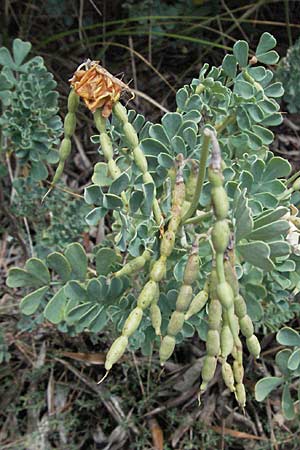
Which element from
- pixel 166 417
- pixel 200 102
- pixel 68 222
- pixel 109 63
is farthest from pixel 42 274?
pixel 109 63

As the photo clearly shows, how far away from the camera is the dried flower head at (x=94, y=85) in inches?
39.9

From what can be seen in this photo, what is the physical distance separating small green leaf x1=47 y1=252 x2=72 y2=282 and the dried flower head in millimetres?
287

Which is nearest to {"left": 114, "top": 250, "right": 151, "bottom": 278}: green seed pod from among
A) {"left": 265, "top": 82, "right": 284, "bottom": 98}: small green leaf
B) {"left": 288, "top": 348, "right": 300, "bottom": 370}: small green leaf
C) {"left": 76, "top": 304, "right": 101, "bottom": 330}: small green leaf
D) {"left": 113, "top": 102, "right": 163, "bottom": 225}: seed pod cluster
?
{"left": 113, "top": 102, "right": 163, "bottom": 225}: seed pod cluster

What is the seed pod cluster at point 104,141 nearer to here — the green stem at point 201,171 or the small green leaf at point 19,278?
the green stem at point 201,171

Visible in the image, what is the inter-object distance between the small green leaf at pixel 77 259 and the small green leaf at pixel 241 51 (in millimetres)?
483

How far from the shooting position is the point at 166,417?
1840 millimetres

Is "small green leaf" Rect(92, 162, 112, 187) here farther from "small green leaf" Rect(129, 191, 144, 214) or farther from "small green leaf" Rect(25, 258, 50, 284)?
"small green leaf" Rect(25, 258, 50, 284)

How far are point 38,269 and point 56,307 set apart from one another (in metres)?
0.08

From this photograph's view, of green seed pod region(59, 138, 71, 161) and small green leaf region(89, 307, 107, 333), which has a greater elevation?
green seed pod region(59, 138, 71, 161)

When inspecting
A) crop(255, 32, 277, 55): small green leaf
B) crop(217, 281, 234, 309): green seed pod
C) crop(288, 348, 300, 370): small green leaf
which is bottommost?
crop(288, 348, 300, 370): small green leaf

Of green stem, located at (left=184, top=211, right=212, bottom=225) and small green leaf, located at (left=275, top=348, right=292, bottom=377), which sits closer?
green stem, located at (left=184, top=211, right=212, bottom=225)

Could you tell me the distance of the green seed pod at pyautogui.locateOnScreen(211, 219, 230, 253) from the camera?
2.55 ft

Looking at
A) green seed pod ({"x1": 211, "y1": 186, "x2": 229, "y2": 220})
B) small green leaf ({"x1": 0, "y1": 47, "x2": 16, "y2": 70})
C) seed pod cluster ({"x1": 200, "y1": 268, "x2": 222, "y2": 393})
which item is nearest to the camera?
green seed pod ({"x1": 211, "y1": 186, "x2": 229, "y2": 220})

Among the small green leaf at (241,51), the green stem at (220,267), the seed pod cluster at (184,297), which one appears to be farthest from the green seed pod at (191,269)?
the small green leaf at (241,51)
